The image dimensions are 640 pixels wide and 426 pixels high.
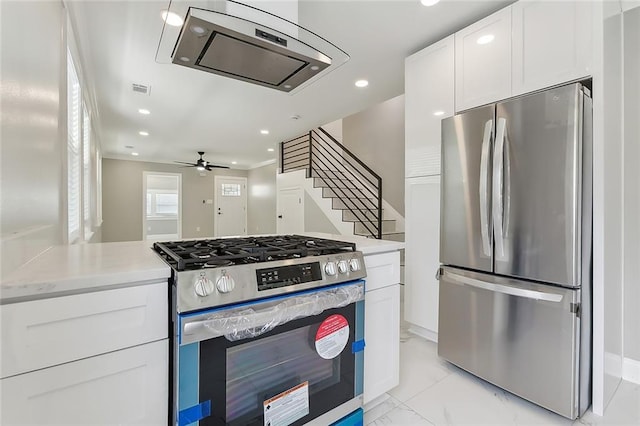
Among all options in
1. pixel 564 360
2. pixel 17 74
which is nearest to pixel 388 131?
pixel 564 360

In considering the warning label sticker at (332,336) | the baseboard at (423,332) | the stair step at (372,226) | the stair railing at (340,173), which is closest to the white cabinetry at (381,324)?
the warning label sticker at (332,336)

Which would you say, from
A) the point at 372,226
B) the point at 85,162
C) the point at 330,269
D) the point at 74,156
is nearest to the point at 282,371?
the point at 330,269

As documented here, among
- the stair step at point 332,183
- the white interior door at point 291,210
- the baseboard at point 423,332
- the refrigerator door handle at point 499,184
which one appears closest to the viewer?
the refrigerator door handle at point 499,184

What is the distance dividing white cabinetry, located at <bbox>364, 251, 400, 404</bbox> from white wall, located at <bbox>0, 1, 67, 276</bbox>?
1424 millimetres

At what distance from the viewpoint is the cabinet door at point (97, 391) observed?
2.59 ft

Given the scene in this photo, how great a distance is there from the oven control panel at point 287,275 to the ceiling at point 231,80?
1.82m

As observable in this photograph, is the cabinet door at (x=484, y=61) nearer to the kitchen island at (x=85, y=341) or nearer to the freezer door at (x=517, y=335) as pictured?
the freezer door at (x=517, y=335)

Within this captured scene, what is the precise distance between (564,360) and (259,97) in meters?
3.74

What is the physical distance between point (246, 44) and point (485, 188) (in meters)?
1.56

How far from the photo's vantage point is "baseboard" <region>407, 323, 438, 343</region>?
249 centimetres

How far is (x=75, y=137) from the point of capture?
8.85 feet

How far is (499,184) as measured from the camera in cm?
175

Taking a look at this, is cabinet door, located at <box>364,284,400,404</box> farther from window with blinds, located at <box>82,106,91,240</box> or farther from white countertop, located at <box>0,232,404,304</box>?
window with blinds, located at <box>82,106,91,240</box>

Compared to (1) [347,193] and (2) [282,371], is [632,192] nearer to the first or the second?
(2) [282,371]
